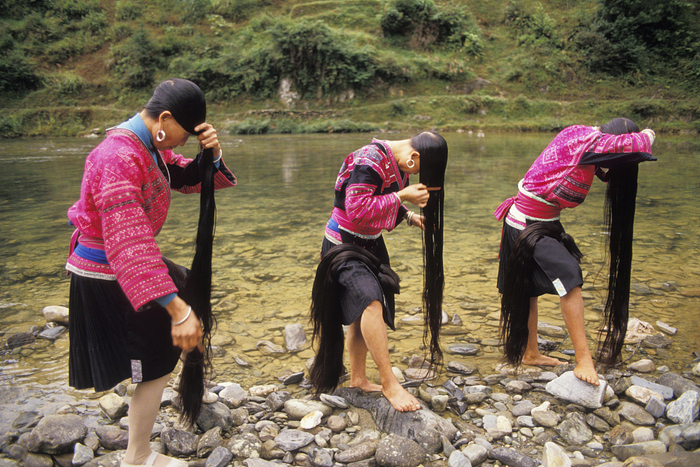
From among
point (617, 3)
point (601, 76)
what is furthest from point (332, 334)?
point (617, 3)

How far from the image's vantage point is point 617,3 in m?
28.4

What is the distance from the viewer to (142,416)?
1.90 m

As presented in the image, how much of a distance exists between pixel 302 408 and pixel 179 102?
1.59m

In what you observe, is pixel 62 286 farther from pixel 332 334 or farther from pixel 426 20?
pixel 426 20

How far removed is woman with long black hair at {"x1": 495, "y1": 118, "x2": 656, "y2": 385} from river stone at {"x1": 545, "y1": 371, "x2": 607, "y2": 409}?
37 millimetres

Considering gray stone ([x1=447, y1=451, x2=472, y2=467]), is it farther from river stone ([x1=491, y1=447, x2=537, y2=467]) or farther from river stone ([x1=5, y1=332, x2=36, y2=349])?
river stone ([x1=5, y1=332, x2=36, y2=349])

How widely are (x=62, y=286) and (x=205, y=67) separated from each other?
28.7 metres

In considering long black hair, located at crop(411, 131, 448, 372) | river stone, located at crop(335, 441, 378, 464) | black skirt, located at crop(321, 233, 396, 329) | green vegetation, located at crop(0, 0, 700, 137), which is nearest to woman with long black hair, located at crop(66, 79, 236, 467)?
river stone, located at crop(335, 441, 378, 464)

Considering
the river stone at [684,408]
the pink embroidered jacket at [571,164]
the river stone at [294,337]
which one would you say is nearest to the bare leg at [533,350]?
the pink embroidered jacket at [571,164]

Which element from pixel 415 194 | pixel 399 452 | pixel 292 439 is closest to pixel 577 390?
pixel 399 452

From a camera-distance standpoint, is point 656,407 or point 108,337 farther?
point 656,407

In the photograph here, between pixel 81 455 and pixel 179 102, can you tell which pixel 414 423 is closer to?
pixel 81 455

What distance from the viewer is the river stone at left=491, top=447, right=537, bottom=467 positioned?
2.02 metres

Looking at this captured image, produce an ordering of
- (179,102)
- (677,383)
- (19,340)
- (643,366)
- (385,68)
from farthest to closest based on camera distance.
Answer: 1. (385,68)
2. (19,340)
3. (643,366)
4. (677,383)
5. (179,102)
